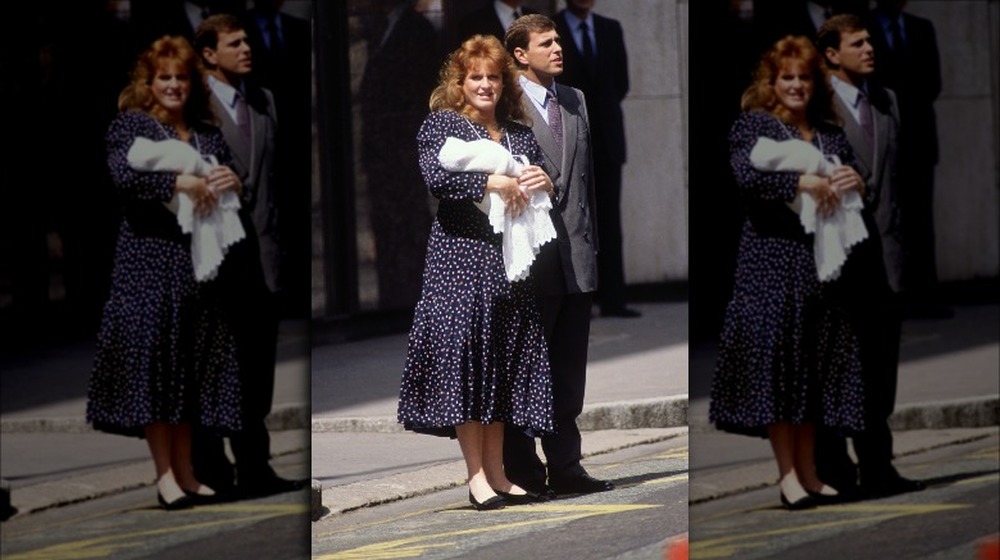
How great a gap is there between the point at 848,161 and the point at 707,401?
0.70m

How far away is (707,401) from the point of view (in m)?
4.52

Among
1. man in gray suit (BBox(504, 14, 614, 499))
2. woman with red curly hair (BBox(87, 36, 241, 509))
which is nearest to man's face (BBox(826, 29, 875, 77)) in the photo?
man in gray suit (BBox(504, 14, 614, 499))

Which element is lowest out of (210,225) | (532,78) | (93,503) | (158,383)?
(93,503)

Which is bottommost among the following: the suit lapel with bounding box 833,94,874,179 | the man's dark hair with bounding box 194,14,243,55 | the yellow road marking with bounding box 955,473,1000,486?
the yellow road marking with bounding box 955,473,1000,486

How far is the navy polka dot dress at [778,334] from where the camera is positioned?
4.53 metres

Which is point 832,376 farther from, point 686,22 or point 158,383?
point 158,383

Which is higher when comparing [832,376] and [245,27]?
[245,27]

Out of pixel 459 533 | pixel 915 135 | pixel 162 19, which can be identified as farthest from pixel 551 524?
pixel 162 19

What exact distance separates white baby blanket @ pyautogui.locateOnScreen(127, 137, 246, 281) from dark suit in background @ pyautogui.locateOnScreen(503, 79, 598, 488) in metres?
0.84

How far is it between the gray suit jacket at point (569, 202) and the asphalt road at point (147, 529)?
0.91 m

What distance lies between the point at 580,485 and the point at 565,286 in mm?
568

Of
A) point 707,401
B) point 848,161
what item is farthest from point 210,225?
point 848,161

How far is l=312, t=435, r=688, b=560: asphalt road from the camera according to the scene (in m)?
4.89

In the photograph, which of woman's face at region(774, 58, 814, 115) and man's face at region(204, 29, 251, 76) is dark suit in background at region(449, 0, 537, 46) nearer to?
man's face at region(204, 29, 251, 76)
